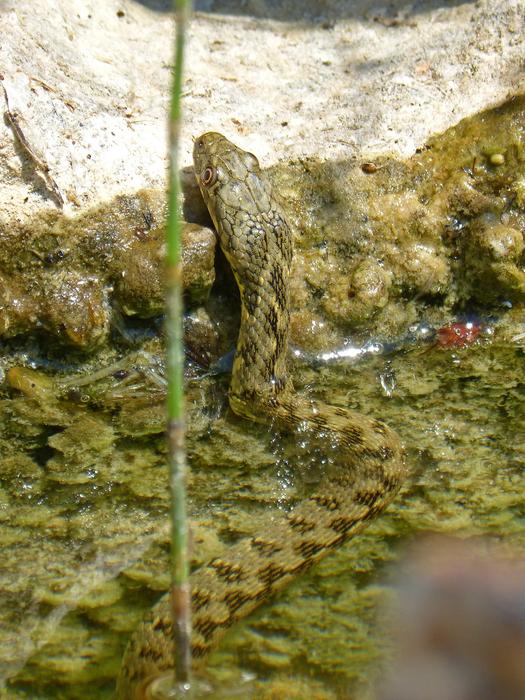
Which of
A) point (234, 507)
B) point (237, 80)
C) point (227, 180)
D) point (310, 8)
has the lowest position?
point (234, 507)

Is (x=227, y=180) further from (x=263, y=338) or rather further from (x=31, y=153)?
(x=31, y=153)

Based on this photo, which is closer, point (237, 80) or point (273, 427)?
point (273, 427)

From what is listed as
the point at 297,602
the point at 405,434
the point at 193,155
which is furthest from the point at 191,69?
the point at 297,602

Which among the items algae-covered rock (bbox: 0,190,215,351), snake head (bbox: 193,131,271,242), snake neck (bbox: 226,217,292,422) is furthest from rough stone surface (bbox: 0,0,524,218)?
snake neck (bbox: 226,217,292,422)

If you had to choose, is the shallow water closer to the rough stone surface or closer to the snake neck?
the snake neck

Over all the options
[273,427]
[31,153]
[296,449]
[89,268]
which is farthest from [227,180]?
[296,449]

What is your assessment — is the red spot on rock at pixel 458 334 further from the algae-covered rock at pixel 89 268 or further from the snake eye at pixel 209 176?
the snake eye at pixel 209 176

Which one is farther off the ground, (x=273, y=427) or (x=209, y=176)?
(x=209, y=176)
